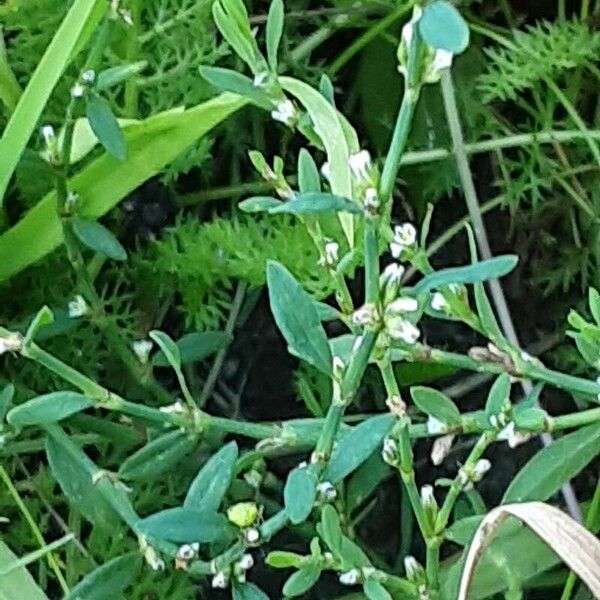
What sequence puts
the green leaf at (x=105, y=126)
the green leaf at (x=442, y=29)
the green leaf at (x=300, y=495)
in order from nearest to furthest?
the green leaf at (x=442, y=29) → the green leaf at (x=300, y=495) → the green leaf at (x=105, y=126)

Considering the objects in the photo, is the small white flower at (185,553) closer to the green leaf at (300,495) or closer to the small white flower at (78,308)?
the green leaf at (300,495)

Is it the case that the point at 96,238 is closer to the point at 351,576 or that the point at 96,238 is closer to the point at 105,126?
the point at 105,126

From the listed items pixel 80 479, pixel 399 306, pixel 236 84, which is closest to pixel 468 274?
pixel 399 306

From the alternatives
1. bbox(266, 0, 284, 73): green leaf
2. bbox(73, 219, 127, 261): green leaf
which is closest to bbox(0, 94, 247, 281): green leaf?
bbox(73, 219, 127, 261): green leaf

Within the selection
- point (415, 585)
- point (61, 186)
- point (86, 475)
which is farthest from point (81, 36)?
point (415, 585)

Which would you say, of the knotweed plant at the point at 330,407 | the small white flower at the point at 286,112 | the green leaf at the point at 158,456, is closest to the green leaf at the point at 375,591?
the knotweed plant at the point at 330,407
